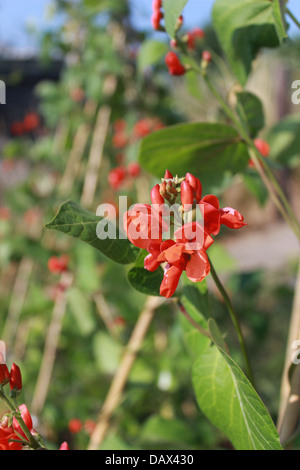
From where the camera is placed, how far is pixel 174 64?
0.58 meters

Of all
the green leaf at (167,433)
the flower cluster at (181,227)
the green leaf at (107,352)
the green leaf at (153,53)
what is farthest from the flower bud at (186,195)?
the green leaf at (107,352)

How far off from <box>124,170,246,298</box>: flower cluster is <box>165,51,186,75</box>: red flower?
304mm

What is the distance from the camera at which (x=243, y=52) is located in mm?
567

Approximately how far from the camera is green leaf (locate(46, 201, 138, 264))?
14.4 inches

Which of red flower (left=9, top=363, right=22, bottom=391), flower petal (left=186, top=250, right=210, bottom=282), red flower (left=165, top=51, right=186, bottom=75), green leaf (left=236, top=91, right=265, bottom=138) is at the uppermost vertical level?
red flower (left=165, top=51, right=186, bottom=75)

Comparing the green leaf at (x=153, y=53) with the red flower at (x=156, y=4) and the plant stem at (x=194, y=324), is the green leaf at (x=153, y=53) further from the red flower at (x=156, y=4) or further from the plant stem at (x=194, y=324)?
the plant stem at (x=194, y=324)

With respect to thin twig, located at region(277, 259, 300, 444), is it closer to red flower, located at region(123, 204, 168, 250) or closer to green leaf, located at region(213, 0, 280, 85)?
red flower, located at region(123, 204, 168, 250)

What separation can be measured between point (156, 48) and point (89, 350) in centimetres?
106

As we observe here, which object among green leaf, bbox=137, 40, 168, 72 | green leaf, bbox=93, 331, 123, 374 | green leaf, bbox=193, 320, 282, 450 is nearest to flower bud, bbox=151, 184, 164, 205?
green leaf, bbox=193, 320, 282, 450

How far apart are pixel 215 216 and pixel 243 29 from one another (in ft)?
1.13

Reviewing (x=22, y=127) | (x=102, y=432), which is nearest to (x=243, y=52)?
(x=102, y=432)

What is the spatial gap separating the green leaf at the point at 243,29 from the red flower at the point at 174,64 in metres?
0.06

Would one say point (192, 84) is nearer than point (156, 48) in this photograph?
Yes

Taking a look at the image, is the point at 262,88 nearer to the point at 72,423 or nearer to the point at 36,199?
the point at 36,199
